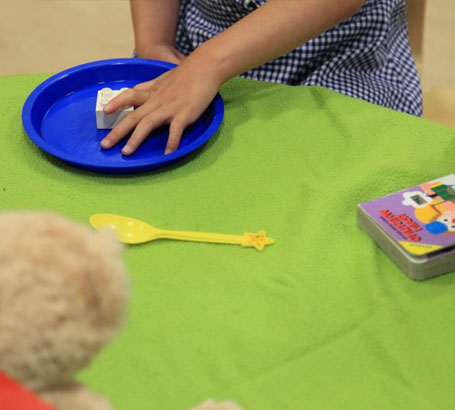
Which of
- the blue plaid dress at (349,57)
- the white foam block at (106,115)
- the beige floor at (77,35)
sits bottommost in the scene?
the beige floor at (77,35)

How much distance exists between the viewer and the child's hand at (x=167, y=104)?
2.61ft

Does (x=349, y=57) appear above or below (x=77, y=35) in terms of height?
above

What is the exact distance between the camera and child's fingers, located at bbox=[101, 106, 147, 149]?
79 centimetres

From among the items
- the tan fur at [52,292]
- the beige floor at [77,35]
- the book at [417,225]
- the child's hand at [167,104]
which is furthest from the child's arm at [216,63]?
the beige floor at [77,35]

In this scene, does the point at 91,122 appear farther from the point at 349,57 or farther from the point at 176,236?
the point at 349,57

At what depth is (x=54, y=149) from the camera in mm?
766

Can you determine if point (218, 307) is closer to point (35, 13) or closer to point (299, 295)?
point (299, 295)

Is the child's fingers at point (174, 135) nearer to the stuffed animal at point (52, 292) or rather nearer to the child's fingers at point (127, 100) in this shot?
the child's fingers at point (127, 100)

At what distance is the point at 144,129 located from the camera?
80 centimetres

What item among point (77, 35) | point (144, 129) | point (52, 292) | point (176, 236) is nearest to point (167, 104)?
point (144, 129)

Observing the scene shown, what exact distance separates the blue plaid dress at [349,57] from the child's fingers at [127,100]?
0.78ft

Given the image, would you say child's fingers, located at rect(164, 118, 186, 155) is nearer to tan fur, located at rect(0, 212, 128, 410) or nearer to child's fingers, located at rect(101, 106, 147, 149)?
child's fingers, located at rect(101, 106, 147, 149)

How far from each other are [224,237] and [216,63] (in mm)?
270

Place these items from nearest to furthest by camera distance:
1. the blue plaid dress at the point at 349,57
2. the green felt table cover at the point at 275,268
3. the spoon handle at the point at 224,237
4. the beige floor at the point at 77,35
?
1. the green felt table cover at the point at 275,268
2. the spoon handle at the point at 224,237
3. the blue plaid dress at the point at 349,57
4. the beige floor at the point at 77,35
